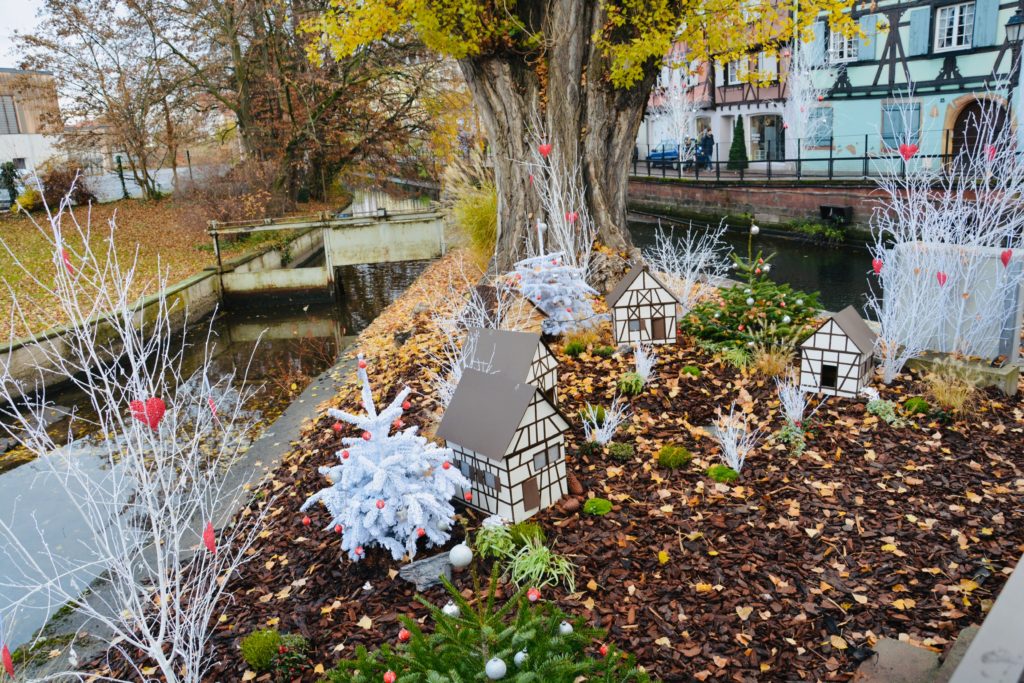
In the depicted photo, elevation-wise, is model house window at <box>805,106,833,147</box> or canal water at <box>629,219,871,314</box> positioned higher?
model house window at <box>805,106,833,147</box>

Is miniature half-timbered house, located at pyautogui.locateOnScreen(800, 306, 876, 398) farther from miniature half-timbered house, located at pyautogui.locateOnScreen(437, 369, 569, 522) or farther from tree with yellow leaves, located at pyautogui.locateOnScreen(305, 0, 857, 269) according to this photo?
tree with yellow leaves, located at pyautogui.locateOnScreen(305, 0, 857, 269)

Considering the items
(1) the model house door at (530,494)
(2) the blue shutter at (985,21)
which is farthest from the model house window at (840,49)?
(1) the model house door at (530,494)

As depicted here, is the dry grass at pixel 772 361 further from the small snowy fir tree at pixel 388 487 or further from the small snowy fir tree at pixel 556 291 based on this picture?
the small snowy fir tree at pixel 388 487

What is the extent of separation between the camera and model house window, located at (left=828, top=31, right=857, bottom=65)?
77.3 ft

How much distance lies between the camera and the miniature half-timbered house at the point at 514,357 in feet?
16.6

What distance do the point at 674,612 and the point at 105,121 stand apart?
71.6 feet

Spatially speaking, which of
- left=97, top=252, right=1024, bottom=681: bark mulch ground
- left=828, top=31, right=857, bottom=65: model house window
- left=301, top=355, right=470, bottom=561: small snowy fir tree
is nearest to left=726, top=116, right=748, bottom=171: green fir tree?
left=828, top=31, right=857, bottom=65: model house window

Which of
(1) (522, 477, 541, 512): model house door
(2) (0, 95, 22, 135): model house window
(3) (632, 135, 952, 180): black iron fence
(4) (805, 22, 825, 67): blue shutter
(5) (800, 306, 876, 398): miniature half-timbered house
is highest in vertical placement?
(4) (805, 22, 825, 67): blue shutter

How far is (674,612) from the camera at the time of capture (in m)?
3.81

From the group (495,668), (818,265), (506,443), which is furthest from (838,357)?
(818,265)

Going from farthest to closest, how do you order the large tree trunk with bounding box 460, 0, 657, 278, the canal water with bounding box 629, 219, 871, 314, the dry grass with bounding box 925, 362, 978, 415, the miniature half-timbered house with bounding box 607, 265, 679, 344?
the canal water with bounding box 629, 219, 871, 314 < the large tree trunk with bounding box 460, 0, 657, 278 < the miniature half-timbered house with bounding box 607, 265, 679, 344 < the dry grass with bounding box 925, 362, 978, 415

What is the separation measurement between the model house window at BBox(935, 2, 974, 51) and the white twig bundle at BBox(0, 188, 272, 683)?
21.0 metres

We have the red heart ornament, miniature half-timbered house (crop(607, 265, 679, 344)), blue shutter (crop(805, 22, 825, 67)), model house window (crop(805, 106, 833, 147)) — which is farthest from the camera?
model house window (crop(805, 106, 833, 147))

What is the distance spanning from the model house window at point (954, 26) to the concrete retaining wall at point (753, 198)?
6.02 m
